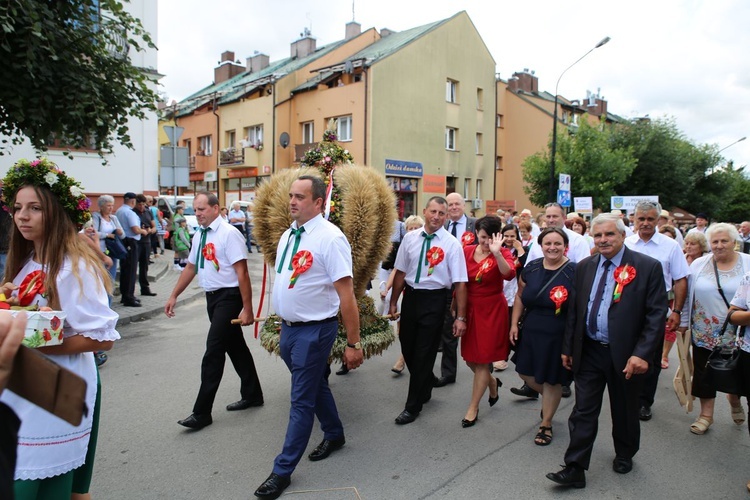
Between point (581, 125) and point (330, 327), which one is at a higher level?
point (581, 125)

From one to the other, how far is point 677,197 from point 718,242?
3251cm

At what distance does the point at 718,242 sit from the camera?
15.2 feet

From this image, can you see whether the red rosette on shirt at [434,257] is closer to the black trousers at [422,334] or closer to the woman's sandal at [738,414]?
the black trousers at [422,334]

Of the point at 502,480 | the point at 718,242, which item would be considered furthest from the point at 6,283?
the point at 718,242

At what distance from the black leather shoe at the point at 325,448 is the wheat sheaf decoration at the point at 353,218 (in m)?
0.74

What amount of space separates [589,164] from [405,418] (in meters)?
28.3

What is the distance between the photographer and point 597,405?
12.4 ft

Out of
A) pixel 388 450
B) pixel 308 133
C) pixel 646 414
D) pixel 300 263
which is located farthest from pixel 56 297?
pixel 308 133

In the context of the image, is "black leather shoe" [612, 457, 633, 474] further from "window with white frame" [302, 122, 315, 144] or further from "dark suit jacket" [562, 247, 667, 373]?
"window with white frame" [302, 122, 315, 144]

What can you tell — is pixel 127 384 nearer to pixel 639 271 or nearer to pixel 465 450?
pixel 465 450

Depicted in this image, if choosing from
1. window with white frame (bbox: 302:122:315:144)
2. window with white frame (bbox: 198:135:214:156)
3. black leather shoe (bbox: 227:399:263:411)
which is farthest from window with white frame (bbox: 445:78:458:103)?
black leather shoe (bbox: 227:399:263:411)

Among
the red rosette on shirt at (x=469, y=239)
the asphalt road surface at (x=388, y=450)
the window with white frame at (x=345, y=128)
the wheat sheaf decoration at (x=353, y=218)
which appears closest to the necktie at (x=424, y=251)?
the wheat sheaf decoration at (x=353, y=218)

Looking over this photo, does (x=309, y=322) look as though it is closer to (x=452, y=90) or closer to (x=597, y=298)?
(x=597, y=298)

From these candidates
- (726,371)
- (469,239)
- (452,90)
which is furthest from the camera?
(452,90)
